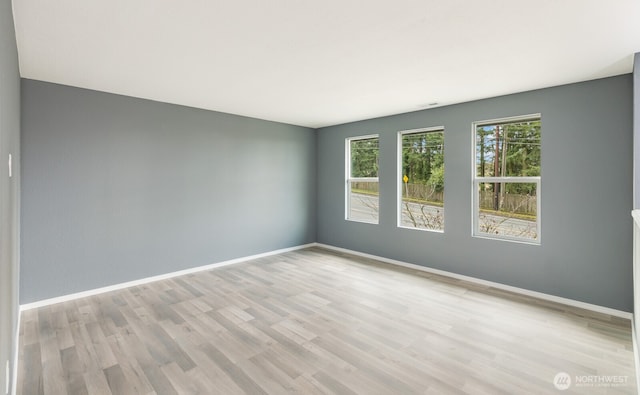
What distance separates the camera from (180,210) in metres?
4.43

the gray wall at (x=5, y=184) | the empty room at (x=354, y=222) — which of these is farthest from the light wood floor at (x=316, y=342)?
the gray wall at (x=5, y=184)

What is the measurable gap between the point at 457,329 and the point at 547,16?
8.28 feet

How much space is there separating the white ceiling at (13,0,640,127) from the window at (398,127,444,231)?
95cm

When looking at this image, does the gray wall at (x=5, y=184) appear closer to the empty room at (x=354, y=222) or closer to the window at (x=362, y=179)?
the empty room at (x=354, y=222)

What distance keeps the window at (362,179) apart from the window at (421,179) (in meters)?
0.49

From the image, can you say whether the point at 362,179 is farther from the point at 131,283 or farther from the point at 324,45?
the point at 131,283

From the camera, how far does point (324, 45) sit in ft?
8.16

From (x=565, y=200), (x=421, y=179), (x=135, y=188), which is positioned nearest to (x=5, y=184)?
(x=135, y=188)

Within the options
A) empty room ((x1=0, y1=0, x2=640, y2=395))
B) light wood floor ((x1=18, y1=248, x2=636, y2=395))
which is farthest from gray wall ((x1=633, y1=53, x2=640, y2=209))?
light wood floor ((x1=18, y1=248, x2=636, y2=395))

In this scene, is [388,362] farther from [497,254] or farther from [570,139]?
[570,139]

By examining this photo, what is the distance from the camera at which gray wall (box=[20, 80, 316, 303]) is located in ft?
11.0

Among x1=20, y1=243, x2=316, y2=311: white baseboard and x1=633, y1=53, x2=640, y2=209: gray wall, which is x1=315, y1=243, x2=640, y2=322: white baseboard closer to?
x1=633, y1=53, x2=640, y2=209: gray wall

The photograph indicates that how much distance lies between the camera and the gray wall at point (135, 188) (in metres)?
3.37

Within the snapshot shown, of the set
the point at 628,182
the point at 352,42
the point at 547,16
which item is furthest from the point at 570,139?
the point at 352,42
